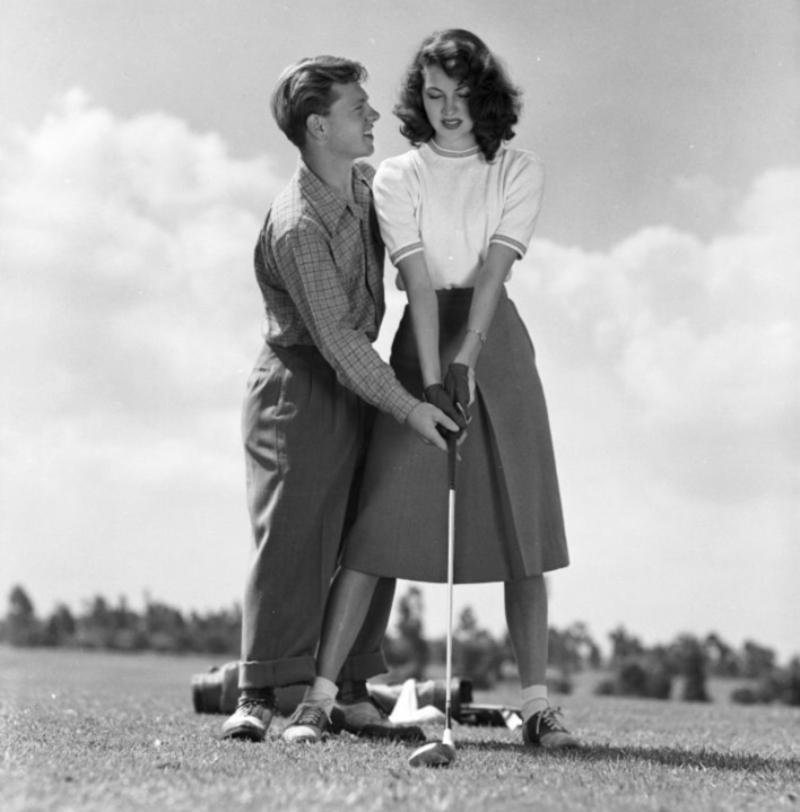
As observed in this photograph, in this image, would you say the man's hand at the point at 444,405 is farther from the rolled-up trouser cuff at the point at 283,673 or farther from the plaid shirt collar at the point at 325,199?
the rolled-up trouser cuff at the point at 283,673

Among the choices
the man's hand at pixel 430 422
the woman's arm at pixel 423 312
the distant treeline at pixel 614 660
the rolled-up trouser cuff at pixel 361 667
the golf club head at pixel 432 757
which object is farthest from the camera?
the distant treeline at pixel 614 660

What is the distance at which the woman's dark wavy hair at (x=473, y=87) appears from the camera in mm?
3738

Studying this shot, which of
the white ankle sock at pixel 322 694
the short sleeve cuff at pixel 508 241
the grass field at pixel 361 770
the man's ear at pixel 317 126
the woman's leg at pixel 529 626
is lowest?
the grass field at pixel 361 770

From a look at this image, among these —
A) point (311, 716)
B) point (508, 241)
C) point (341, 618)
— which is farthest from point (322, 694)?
point (508, 241)

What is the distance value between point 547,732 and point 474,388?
3.24 feet

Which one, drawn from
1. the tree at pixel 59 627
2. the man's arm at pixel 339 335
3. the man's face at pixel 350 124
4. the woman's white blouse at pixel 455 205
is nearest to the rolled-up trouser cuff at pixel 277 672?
the man's arm at pixel 339 335

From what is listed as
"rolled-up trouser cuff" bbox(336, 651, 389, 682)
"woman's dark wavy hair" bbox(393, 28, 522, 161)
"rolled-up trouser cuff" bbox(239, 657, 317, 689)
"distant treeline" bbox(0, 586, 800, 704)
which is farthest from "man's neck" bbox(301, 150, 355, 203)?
"distant treeline" bbox(0, 586, 800, 704)

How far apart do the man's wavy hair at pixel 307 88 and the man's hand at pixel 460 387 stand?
0.90 m

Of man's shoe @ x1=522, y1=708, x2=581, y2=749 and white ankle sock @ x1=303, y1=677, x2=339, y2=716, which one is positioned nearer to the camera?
man's shoe @ x1=522, y1=708, x2=581, y2=749

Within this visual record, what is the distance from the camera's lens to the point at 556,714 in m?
3.72

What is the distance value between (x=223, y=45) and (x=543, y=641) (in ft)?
9.36

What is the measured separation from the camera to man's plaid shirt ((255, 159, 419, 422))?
11.8 ft

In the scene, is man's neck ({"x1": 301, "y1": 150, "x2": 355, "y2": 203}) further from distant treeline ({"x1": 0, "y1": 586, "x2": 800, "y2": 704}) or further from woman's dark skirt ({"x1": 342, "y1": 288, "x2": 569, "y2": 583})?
distant treeline ({"x1": 0, "y1": 586, "x2": 800, "y2": 704})

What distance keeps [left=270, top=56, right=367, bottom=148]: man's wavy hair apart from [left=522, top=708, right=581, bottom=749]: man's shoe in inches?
72.1
